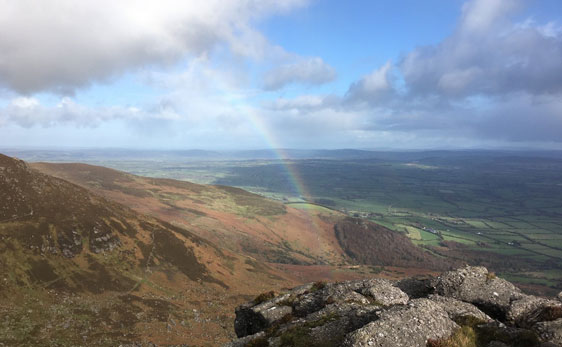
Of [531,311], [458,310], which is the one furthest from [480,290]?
[458,310]

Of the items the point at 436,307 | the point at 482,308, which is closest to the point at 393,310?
the point at 436,307

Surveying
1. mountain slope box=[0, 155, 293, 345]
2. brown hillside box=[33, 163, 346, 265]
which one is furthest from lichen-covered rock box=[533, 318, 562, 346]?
brown hillside box=[33, 163, 346, 265]

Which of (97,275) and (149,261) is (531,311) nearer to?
(97,275)

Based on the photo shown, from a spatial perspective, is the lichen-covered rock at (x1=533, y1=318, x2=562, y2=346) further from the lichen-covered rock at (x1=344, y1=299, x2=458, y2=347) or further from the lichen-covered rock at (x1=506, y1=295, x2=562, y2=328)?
the lichen-covered rock at (x1=344, y1=299, x2=458, y2=347)

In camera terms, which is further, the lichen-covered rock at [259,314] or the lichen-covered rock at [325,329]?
the lichen-covered rock at [259,314]

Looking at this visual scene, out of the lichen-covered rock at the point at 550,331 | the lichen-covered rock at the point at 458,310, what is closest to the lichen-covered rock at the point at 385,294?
the lichen-covered rock at the point at 458,310

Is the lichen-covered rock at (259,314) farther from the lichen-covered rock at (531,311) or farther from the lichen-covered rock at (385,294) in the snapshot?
the lichen-covered rock at (531,311)
